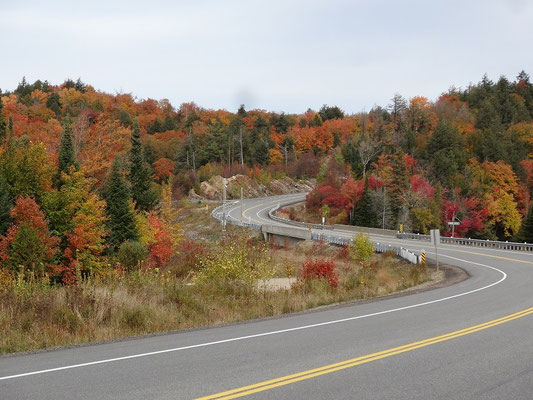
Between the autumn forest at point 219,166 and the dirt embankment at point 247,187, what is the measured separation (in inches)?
87.7

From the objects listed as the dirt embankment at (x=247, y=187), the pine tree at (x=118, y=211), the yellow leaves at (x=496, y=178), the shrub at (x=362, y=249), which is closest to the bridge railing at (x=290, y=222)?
the dirt embankment at (x=247, y=187)

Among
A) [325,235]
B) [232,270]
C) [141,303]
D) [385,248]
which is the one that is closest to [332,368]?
[141,303]

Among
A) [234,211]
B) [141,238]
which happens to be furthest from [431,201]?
[141,238]

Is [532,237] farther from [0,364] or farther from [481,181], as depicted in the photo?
[0,364]

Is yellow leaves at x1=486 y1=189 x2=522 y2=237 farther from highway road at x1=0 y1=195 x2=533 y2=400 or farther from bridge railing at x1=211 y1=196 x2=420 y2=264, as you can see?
highway road at x1=0 y1=195 x2=533 y2=400

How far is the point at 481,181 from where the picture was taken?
85.0 m

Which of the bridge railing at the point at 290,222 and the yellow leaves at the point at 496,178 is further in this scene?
the yellow leaves at the point at 496,178

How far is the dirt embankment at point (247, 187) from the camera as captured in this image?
4220 inches

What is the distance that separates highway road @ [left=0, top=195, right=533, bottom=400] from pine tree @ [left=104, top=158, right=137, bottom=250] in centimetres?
3697

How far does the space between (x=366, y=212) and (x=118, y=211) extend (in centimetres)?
4060

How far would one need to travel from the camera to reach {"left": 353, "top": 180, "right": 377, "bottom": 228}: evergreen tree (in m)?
74.2

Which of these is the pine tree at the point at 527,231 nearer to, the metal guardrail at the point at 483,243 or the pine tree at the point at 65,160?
the metal guardrail at the point at 483,243

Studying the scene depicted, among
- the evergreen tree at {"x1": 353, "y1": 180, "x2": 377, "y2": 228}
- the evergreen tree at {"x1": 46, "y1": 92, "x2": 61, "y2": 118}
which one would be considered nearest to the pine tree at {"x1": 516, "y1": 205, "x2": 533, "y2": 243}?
the evergreen tree at {"x1": 353, "y1": 180, "x2": 377, "y2": 228}

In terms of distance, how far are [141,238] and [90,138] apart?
2288 cm
